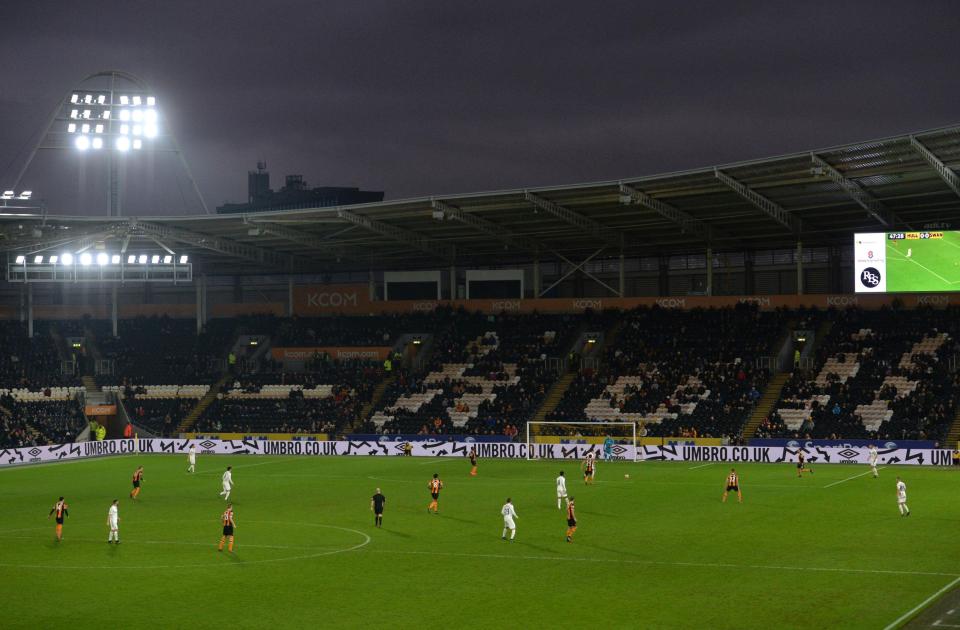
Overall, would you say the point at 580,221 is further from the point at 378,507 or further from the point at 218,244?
the point at 378,507

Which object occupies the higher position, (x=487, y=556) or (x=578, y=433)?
(x=578, y=433)

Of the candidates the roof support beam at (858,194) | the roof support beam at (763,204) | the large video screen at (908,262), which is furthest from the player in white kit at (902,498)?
the roof support beam at (763,204)

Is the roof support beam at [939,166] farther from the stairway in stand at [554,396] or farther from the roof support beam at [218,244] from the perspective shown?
the roof support beam at [218,244]

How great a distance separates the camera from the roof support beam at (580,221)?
6600 centimetres

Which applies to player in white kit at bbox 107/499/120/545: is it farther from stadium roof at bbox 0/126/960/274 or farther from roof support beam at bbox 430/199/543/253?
roof support beam at bbox 430/199/543/253

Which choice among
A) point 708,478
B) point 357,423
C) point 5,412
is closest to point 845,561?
point 708,478

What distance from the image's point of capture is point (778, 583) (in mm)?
28266

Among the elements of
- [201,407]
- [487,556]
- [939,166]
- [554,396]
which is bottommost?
[487,556]

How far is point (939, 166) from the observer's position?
54625 mm

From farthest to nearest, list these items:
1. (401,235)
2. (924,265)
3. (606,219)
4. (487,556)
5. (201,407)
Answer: (201,407)
(401,235)
(606,219)
(924,265)
(487,556)

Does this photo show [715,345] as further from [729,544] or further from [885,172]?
[729,544]

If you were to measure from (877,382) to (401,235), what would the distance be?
30.9 meters

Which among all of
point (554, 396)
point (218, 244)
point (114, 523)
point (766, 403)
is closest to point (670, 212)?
point (766, 403)

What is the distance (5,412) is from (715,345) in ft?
144
